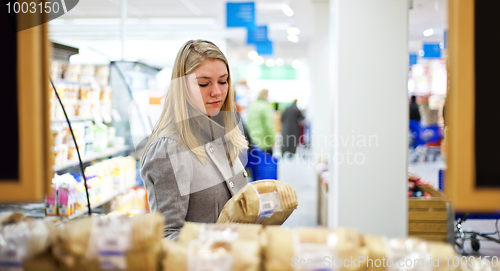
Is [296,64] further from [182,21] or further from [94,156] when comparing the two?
[94,156]

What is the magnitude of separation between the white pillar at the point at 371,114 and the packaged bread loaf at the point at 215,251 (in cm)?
287

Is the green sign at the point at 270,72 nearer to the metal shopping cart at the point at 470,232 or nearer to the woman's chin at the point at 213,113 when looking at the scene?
the metal shopping cart at the point at 470,232

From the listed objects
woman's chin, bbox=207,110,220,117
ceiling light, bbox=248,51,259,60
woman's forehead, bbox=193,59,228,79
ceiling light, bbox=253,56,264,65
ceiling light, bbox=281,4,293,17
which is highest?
ceiling light, bbox=253,56,264,65

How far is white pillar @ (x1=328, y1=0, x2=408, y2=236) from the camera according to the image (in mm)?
3689

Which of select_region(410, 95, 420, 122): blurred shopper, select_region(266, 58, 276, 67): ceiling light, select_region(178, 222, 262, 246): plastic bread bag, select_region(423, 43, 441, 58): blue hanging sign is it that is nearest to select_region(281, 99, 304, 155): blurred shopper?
select_region(410, 95, 420, 122): blurred shopper

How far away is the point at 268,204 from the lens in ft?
4.25

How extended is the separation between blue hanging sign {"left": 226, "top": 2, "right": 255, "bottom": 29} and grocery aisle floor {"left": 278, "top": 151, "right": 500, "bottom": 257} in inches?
142

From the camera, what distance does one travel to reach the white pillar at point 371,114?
12.1ft

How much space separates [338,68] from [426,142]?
9.37 m

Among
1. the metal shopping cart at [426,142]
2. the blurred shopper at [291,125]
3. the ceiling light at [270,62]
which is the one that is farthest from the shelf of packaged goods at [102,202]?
the ceiling light at [270,62]

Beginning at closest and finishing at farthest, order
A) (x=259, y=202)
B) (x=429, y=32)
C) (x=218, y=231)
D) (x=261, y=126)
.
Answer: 1. (x=218, y=231)
2. (x=259, y=202)
3. (x=261, y=126)
4. (x=429, y=32)

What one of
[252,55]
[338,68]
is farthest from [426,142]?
[252,55]

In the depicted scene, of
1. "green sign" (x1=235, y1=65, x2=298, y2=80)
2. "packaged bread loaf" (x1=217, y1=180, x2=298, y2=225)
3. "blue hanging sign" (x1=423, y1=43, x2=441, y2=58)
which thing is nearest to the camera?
"packaged bread loaf" (x1=217, y1=180, x2=298, y2=225)

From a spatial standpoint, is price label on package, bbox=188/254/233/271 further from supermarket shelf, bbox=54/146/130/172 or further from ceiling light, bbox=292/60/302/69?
ceiling light, bbox=292/60/302/69
